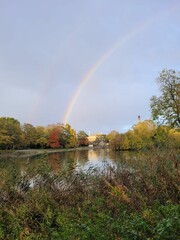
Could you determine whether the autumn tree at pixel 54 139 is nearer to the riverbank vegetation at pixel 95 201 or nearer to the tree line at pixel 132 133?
the tree line at pixel 132 133

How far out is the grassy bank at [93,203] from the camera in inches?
137

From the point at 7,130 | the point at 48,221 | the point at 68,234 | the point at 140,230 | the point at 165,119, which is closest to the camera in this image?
the point at 140,230

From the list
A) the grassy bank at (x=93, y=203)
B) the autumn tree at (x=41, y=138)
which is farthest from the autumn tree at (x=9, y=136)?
the grassy bank at (x=93, y=203)

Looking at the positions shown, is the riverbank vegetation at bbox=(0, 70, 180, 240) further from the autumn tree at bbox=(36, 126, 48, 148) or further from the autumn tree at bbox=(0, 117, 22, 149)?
the autumn tree at bbox=(36, 126, 48, 148)

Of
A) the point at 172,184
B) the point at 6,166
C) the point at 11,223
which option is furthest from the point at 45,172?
the point at 172,184

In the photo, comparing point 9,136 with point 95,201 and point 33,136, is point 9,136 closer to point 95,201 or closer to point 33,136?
point 33,136

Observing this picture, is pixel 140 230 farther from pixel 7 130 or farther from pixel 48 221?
pixel 7 130

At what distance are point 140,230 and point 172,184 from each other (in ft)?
7.96

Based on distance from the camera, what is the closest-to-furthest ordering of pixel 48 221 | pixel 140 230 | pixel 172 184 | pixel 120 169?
pixel 140 230 < pixel 48 221 < pixel 172 184 < pixel 120 169

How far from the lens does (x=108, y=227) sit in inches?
152

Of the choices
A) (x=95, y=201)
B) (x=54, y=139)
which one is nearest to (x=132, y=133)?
(x=54, y=139)

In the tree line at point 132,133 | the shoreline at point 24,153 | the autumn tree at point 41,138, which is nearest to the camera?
the shoreline at point 24,153

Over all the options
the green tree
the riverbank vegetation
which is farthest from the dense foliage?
the riverbank vegetation

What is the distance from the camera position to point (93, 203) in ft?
19.1
